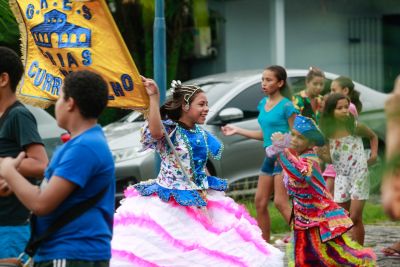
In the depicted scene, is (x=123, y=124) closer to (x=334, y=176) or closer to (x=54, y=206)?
(x=334, y=176)

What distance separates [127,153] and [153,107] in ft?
17.3

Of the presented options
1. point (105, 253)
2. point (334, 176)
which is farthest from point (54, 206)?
point (334, 176)

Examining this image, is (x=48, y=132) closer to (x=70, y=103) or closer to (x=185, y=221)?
(x=185, y=221)

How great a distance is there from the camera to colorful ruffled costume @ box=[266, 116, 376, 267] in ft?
21.9

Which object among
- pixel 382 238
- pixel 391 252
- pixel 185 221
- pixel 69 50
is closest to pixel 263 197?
pixel 391 252

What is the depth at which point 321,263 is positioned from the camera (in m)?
6.71

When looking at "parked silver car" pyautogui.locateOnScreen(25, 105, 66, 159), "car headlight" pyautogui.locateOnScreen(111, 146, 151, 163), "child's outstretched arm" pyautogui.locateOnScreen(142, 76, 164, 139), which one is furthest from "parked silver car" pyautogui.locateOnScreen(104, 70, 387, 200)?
"child's outstretched arm" pyautogui.locateOnScreen(142, 76, 164, 139)

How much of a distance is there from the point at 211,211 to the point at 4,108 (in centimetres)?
233

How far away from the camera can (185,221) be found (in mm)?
5973

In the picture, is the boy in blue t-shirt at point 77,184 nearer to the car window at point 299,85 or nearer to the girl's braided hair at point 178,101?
the car window at point 299,85

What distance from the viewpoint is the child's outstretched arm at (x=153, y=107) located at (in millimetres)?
5484

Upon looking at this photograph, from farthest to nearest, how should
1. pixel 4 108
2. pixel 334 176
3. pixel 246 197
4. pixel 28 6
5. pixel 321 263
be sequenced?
1. pixel 246 197
2. pixel 334 176
3. pixel 321 263
4. pixel 28 6
5. pixel 4 108

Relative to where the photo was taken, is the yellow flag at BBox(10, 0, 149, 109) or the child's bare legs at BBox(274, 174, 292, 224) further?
the child's bare legs at BBox(274, 174, 292, 224)

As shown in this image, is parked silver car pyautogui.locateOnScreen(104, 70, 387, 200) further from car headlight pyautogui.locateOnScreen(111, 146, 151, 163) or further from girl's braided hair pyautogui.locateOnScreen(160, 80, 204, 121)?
girl's braided hair pyautogui.locateOnScreen(160, 80, 204, 121)
